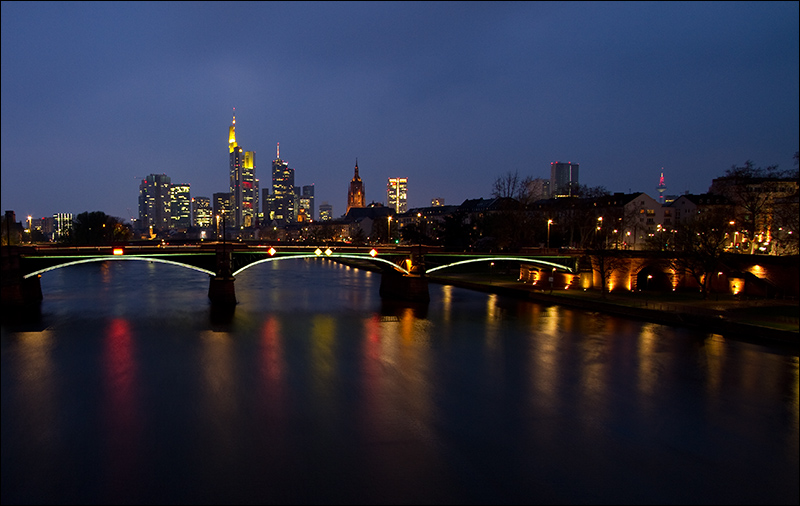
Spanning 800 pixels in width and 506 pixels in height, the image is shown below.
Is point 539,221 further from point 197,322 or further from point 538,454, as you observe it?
point 538,454

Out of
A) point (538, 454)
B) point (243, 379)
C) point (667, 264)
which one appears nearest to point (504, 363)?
point (538, 454)

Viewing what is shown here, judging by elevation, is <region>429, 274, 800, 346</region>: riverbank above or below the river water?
above

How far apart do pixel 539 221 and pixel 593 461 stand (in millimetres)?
56616

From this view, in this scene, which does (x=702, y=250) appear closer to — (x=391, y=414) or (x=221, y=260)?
(x=391, y=414)

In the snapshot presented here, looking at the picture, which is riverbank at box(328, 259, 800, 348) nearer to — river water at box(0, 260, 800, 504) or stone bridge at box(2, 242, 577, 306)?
river water at box(0, 260, 800, 504)

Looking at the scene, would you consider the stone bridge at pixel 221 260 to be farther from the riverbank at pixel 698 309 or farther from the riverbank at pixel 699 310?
the riverbank at pixel 699 310

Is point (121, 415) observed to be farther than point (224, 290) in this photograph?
No

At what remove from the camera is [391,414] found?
1788 cm

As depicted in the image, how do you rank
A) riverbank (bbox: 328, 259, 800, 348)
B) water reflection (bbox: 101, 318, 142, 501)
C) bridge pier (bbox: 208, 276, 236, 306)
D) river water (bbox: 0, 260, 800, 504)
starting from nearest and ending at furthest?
1. river water (bbox: 0, 260, 800, 504)
2. water reflection (bbox: 101, 318, 142, 501)
3. riverbank (bbox: 328, 259, 800, 348)
4. bridge pier (bbox: 208, 276, 236, 306)

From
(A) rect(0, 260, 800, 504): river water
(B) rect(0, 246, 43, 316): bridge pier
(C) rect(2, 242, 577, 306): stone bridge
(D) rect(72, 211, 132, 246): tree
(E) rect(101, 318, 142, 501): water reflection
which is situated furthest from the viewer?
(D) rect(72, 211, 132, 246): tree

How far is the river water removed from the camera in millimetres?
13094

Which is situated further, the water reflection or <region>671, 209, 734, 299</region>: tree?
<region>671, 209, 734, 299</region>: tree

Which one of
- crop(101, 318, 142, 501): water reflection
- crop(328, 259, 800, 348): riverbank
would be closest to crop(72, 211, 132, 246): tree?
crop(101, 318, 142, 501): water reflection

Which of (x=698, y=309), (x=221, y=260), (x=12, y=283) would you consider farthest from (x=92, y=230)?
(x=698, y=309)
